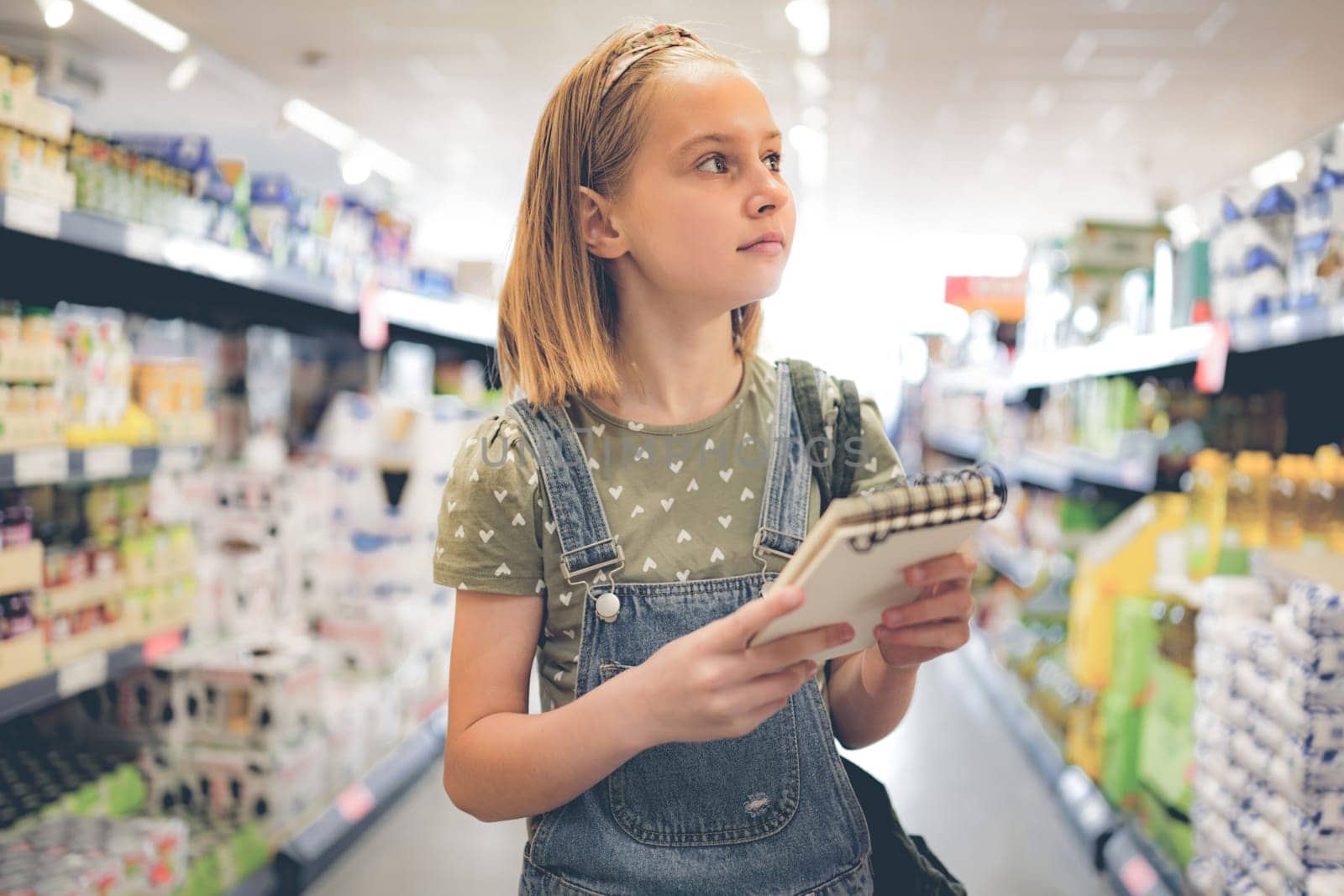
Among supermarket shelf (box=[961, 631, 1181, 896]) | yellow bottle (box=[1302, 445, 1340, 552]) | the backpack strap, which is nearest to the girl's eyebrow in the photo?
the backpack strap

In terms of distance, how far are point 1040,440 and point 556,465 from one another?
12.5 feet

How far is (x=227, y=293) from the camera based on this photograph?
2951 mm

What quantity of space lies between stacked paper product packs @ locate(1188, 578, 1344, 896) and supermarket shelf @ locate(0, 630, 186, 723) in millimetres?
2074

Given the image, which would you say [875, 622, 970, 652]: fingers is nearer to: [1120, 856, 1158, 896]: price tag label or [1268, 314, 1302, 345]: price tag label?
[1268, 314, 1302, 345]: price tag label

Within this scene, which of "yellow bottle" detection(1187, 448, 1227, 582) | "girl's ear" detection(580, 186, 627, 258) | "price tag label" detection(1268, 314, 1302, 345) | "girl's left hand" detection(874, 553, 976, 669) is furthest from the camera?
"yellow bottle" detection(1187, 448, 1227, 582)

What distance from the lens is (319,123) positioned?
22.6ft

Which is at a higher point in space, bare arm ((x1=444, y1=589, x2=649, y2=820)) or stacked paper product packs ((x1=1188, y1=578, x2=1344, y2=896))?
bare arm ((x1=444, y1=589, x2=649, y2=820))

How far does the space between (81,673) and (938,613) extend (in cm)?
169

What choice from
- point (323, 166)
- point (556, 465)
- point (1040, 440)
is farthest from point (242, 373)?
point (323, 166)

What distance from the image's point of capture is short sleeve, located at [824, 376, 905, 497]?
3.35ft

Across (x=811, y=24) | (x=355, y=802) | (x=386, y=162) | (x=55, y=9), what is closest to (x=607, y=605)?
(x=355, y=802)

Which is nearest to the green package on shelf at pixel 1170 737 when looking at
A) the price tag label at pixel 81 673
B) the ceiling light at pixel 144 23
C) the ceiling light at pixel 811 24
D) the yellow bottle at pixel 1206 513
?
the yellow bottle at pixel 1206 513

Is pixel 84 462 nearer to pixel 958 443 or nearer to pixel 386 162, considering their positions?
pixel 958 443

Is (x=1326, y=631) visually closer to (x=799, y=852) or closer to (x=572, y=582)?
(x=799, y=852)
